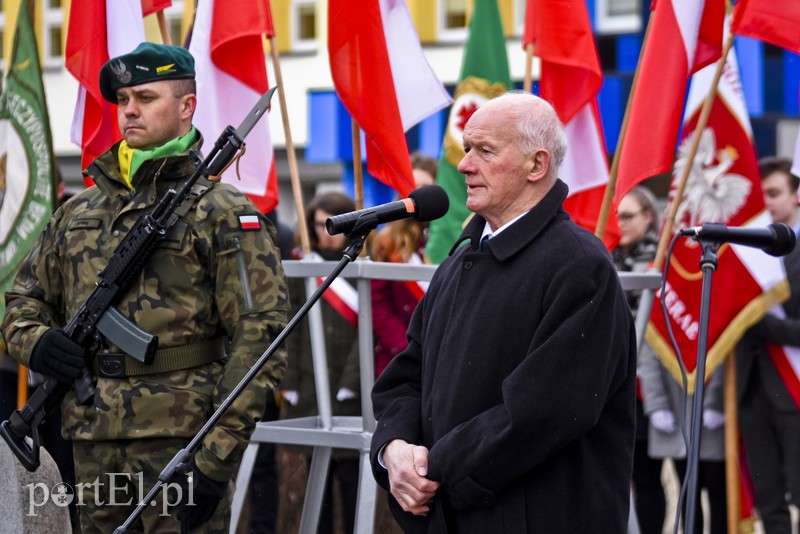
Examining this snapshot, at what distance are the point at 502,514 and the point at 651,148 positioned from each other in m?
2.83

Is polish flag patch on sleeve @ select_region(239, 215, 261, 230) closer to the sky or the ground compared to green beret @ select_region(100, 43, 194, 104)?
closer to the ground

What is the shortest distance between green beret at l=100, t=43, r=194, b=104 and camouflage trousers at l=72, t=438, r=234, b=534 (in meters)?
1.19


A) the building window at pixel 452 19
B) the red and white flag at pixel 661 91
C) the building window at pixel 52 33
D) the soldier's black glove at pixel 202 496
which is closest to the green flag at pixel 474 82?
the red and white flag at pixel 661 91

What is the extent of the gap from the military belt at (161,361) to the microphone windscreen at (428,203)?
3.49 feet

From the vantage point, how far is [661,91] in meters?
5.96

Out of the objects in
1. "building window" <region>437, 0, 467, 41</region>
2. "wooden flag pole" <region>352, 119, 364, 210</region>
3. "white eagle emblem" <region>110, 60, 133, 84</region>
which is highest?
"white eagle emblem" <region>110, 60, 133, 84</region>

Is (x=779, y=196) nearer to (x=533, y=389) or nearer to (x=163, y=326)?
(x=163, y=326)

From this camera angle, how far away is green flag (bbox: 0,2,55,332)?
23.0 feet

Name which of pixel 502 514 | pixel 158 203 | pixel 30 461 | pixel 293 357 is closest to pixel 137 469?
pixel 30 461

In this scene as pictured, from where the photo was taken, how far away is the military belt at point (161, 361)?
4.39m

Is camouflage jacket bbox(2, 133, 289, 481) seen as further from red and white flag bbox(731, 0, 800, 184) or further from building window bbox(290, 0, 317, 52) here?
building window bbox(290, 0, 317, 52)

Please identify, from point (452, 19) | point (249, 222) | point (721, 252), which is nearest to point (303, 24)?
point (452, 19)

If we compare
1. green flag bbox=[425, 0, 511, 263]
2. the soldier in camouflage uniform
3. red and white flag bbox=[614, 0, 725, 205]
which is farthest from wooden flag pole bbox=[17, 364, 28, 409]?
red and white flag bbox=[614, 0, 725, 205]

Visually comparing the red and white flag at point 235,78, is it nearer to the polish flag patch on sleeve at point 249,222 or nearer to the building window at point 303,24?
the polish flag patch on sleeve at point 249,222
